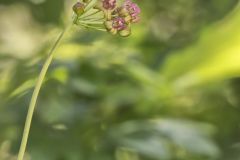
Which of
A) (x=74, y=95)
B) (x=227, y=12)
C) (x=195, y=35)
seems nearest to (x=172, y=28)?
(x=195, y=35)

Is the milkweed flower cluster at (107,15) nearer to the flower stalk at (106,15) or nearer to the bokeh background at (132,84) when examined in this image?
the flower stalk at (106,15)

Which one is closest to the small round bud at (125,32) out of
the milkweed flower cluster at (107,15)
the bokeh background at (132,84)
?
the milkweed flower cluster at (107,15)

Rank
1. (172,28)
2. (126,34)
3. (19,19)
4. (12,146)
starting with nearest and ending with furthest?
1. (126,34)
2. (12,146)
3. (19,19)
4. (172,28)

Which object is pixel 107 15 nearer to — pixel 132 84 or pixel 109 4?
pixel 109 4

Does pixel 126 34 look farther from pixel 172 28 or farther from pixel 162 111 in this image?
pixel 172 28

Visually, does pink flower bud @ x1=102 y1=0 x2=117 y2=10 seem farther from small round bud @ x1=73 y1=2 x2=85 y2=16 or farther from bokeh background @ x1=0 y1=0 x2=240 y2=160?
bokeh background @ x1=0 y1=0 x2=240 y2=160
